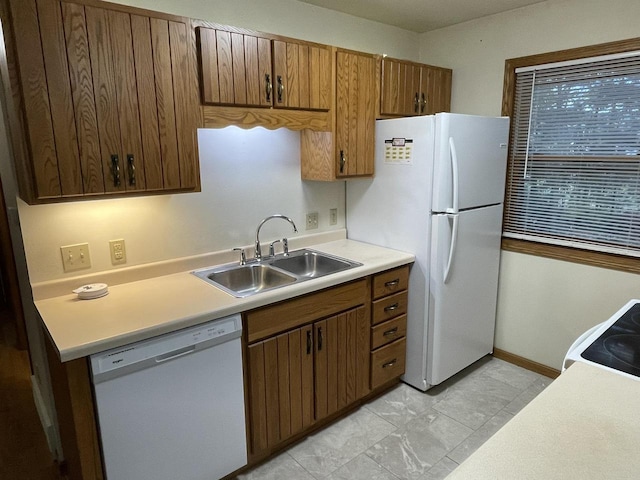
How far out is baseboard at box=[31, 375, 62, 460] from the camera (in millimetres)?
2139

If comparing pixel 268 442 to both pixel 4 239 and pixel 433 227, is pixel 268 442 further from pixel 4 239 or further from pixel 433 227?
pixel 4 239

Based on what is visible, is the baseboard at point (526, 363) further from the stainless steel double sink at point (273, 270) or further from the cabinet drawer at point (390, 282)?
the stainless steel double sink at point (273, 270)

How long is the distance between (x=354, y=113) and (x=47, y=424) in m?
2.40

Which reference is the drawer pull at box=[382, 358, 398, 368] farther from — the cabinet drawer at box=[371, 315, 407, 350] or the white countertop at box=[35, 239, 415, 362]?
the white countertop at box=[35, 239, 415, 362]

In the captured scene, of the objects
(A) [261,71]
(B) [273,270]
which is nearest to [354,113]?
(A) [261,71]

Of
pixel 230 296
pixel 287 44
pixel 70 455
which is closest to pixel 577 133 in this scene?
pixel 287 44

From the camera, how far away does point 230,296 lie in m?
1.89

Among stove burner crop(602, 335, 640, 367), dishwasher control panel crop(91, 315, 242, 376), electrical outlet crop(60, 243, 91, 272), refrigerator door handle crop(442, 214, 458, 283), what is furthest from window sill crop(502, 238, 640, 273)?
electrical outlet crop(60, 243, 91, 272)

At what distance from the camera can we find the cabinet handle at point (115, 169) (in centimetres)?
170

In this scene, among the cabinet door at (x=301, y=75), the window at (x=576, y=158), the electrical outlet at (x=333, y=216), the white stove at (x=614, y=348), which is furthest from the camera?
the electrical outlet at (x=333, y=216)

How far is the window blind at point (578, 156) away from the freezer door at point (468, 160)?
0.62 ft

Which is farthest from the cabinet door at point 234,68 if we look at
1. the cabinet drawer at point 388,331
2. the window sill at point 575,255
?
the window sill at point 575,255

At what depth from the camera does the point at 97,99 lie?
1.63 m

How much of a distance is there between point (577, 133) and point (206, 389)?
8.23 feet
